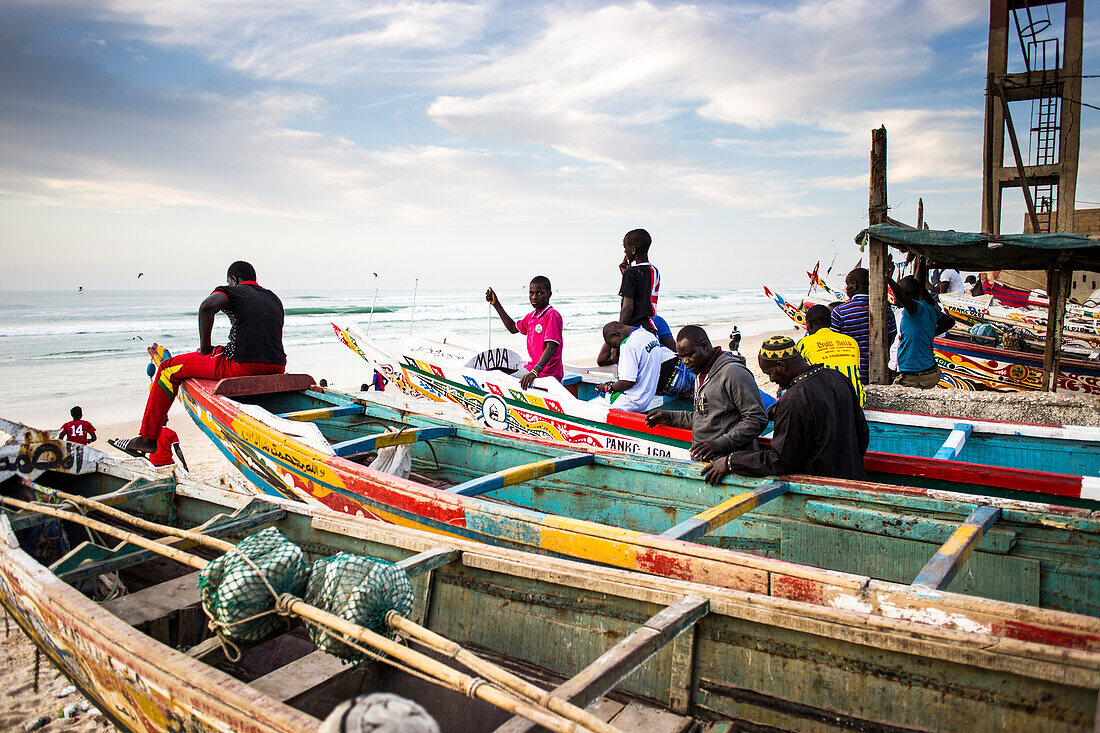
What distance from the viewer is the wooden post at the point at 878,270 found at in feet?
25.3

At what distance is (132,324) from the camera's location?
32438mm

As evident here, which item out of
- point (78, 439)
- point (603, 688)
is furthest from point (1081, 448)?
point (78, 439)

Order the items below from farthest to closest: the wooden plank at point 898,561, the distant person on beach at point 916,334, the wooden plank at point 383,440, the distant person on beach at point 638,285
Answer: the distant person on beach at point 916,334 → the distant person on beach at point 638,285 → the wooden plank at point 383,440 → the wooden plank at point 898,561

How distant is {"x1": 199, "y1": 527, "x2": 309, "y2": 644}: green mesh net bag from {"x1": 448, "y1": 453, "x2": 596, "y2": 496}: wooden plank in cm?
141

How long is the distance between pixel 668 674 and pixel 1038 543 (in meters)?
1.97

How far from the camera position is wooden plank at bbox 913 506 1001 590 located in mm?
2516

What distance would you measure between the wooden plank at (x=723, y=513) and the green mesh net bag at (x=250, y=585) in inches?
62.5

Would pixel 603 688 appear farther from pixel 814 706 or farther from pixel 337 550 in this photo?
pixel 337 550

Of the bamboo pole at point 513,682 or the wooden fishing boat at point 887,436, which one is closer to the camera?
the bamboo pole at point 513,682

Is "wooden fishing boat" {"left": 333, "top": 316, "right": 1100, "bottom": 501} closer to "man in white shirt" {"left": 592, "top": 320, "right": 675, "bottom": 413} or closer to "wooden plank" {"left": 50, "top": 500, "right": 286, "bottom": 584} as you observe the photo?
"man in white shirt" {"left": 592, "top": 320, "right": 675, "bottom": 413}

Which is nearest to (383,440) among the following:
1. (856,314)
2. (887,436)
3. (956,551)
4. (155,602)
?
(155,602)

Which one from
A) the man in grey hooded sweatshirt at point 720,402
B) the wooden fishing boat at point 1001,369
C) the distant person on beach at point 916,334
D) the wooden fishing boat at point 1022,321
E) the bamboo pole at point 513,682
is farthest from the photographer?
the wooden fishing boat at point 1022,321

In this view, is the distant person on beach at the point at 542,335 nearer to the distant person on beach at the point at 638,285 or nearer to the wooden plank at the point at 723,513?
the distant person on beach at the point at 638,285

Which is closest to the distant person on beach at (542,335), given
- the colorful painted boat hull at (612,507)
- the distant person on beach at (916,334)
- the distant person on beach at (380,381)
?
the colorful painted boat hull at (612,507)
